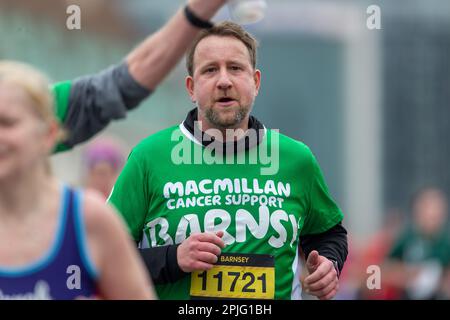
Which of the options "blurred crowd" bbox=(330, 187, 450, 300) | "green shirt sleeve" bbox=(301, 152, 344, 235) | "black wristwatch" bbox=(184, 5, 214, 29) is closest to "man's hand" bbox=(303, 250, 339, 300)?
"green shirt sleeve" bbox=(301, 152, 344, 235)

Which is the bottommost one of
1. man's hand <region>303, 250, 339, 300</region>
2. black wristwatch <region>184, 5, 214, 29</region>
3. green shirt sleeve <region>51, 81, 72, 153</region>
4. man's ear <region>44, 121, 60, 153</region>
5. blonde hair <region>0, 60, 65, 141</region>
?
man's hand <region>303, 250, 339, 300</region>

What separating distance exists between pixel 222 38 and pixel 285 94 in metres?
35.6

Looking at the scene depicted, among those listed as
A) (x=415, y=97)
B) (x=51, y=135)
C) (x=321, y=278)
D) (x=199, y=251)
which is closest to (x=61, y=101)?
(x=199, y=251)

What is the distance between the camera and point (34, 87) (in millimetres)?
3703

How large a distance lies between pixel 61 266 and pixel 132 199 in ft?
4.35

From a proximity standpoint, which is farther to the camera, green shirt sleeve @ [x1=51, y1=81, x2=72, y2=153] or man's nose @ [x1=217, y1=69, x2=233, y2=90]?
green shirt sleeve @ [x1=51, y1=81, x2=72, y2=153]

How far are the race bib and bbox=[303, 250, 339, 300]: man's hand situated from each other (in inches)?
6.3

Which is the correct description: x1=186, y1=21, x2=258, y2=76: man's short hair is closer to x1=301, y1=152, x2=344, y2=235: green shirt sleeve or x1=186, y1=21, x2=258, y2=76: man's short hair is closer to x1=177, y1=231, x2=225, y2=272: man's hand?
x1=301, y1=152, x2=344, y2=235: green shirt sleeve

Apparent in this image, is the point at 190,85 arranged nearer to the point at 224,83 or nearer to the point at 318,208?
the point at 224,83

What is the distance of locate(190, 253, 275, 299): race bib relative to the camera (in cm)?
495

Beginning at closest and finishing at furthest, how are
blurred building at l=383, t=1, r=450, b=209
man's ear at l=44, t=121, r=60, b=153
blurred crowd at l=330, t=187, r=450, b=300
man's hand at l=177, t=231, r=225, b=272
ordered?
man's ear at l=44, t=121, r=60, b=153 < man's hand at l=177, t=231, r=225, b=272 < blurred crowd at l=330, t=187, r=450, b=300 < blurred building at l=383, t=1, r=450, b=209
